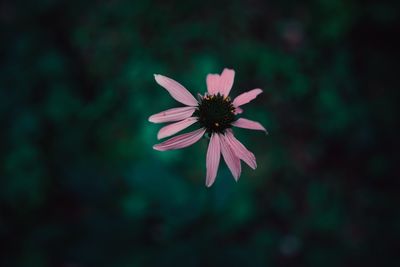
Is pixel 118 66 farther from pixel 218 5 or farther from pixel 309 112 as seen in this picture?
pixel 309 112

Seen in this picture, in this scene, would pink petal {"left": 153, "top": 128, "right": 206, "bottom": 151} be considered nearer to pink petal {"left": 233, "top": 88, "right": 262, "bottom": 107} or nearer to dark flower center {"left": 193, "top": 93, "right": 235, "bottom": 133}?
dark flower center {"left": 193, "top": 93, "right": 235, "bottom": 133}

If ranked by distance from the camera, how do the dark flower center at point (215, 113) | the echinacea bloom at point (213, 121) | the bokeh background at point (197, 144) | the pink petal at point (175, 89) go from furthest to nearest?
the bokeh background at point (197, 144) → the dark flower center at point (215, 113) → the pink petal at point (175, 89) → the echinacea bloom at point (213, 121)

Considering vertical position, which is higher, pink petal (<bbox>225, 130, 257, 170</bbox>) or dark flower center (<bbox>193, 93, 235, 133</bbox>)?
dark flower center (<bbox>193, 93, 235, 133</bbox>)

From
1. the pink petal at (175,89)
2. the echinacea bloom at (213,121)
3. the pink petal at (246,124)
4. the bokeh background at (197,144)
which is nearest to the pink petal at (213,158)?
the echinacea bloom at (213,121)

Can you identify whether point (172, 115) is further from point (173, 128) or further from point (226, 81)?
point (226, 81)

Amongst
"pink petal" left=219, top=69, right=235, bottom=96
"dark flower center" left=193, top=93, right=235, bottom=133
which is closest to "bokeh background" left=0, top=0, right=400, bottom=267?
"dark flower center" left=193, top=93, right=235, bottom=133

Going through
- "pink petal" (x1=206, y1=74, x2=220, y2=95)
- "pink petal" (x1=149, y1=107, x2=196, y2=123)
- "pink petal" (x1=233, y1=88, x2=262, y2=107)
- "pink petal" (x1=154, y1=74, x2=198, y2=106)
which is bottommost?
"pink petal" (x1=233, y1=88, x2=262, y2=107)

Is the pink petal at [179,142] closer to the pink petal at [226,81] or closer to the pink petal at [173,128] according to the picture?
the pink petal at [173,128]

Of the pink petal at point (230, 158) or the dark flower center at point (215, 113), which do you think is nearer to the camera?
the pink petal at point (230, 158)
